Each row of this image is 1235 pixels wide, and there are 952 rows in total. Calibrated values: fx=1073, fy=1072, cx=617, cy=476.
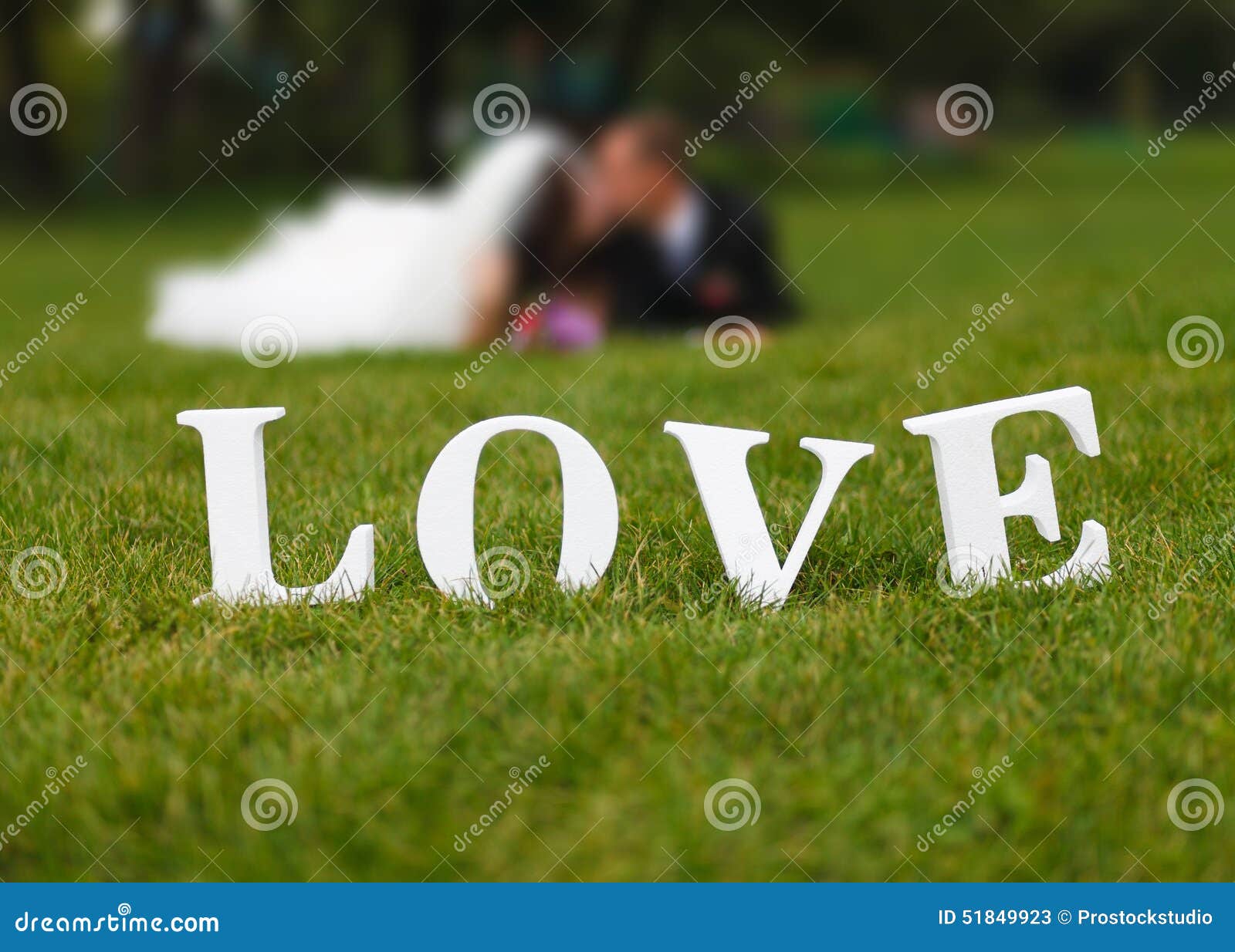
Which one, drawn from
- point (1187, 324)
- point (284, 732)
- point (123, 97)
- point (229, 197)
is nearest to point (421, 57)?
point (229, 197)

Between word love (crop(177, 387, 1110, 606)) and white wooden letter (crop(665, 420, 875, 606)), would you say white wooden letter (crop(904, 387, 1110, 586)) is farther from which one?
white wooden letter (crop(665, 420, 875, 606))

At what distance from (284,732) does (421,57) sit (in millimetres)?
14145

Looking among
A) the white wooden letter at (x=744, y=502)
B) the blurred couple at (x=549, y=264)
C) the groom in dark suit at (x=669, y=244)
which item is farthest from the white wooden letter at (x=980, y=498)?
the groom in dark suit at (x=669, y=244)

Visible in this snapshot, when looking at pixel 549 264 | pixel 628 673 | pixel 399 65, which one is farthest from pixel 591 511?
pixel 399 65

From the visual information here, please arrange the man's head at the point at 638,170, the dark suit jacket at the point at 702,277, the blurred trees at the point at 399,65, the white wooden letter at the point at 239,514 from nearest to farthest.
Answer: the white wooden letter at the point at 239,514 → the man's head at the point at 638,170 → the dark suit jacket at the point at 702,277 → the blurred trees at the point at 399,65

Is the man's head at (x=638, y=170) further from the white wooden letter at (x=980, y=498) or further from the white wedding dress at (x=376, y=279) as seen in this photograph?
the white wooden letter at (x=980, y=498)

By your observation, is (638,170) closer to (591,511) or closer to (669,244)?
(669,244)

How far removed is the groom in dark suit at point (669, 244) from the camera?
5.89 metres

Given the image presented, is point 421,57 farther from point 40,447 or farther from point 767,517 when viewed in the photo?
point 767,517

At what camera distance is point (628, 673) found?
1.80m

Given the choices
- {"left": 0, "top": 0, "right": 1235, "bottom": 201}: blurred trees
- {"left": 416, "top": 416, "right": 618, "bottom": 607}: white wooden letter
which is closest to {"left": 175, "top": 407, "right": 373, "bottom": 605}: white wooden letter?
{"left": 416, "top": 416, "right": 618, "bottom": 607}: white wooden letter

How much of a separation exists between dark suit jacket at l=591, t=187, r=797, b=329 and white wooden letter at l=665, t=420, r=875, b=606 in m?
3.99

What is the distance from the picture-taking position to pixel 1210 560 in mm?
2234

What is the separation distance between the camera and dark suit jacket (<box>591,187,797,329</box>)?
238 inches
